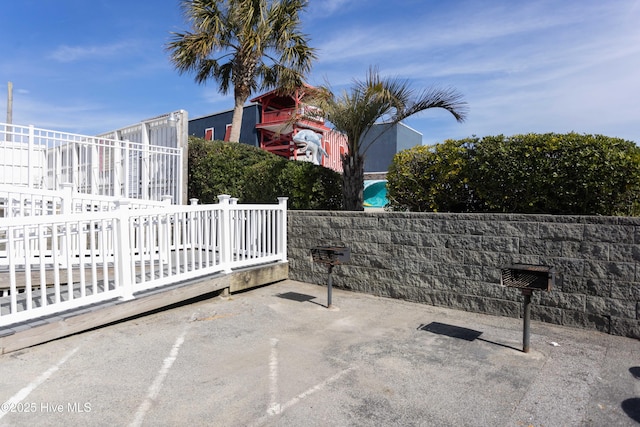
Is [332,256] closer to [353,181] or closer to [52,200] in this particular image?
[353,181]

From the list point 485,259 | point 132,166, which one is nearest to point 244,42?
point 132,166

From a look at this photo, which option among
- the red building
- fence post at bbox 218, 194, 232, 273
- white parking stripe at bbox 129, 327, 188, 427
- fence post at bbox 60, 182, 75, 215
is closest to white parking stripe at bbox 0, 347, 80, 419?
white parking stripe at bbox 129, 327, 188, 427

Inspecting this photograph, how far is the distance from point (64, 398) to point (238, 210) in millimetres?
3895

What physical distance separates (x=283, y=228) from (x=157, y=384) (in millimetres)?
4230

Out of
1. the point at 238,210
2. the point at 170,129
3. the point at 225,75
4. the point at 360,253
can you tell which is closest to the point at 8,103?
the point at 225,75

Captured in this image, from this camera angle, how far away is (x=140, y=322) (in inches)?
189

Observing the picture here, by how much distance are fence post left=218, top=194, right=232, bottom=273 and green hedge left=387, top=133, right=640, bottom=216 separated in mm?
2837

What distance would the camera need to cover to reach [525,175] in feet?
17.1

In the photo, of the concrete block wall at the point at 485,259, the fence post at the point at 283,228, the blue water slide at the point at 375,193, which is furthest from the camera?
the blue water slide at the point at 375,193

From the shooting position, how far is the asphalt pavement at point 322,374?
9.07 feet

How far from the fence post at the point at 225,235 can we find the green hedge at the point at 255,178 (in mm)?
1857

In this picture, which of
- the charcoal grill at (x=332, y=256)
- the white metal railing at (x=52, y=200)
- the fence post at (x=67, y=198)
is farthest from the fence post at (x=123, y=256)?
the charcoal grill at (x=332, y=256)

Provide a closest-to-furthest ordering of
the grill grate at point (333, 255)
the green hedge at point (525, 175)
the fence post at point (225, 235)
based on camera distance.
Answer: the green hedge at point (525, 175) < the grill grate at point (333, 255) < the fence post at point (225, 235)

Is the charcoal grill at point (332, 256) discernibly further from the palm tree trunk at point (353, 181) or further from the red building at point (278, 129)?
the red building at point (278, 129)
